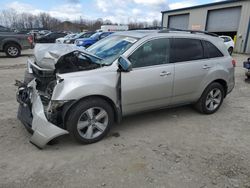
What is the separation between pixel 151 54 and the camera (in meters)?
3.71

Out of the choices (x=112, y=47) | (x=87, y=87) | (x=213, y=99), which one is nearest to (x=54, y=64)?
(x=87, y=87)

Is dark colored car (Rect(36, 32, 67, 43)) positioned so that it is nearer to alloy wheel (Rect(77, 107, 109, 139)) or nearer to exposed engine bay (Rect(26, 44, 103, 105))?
exposed engine bay (Rect(26, 44, 103, 105))

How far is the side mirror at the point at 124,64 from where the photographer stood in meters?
3.27

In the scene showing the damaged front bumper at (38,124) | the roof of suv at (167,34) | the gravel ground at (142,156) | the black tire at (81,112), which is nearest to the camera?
the gravel ground at (142,156)

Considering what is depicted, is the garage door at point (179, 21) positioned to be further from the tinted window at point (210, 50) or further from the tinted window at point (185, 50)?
the tinted window at point (185, 50)

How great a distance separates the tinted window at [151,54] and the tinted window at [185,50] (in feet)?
0.49

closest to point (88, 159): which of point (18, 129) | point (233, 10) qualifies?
point (18, 129)

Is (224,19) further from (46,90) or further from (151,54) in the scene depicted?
(46,90)

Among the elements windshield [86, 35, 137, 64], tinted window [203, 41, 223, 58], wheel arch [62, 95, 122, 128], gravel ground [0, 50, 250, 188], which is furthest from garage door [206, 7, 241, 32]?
wheel arch [62, 95, 122, 128]

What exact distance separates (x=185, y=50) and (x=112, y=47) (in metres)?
1.37

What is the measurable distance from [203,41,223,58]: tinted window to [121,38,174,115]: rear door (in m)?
0.96

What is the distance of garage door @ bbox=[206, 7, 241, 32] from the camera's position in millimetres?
19484

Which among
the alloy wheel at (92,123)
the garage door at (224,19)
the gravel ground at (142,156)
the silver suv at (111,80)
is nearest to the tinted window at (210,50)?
the silver suv at (111,80)

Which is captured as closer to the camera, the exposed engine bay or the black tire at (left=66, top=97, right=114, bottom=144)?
the black tire at (left=66, top=97, right=114, bottom=144)
